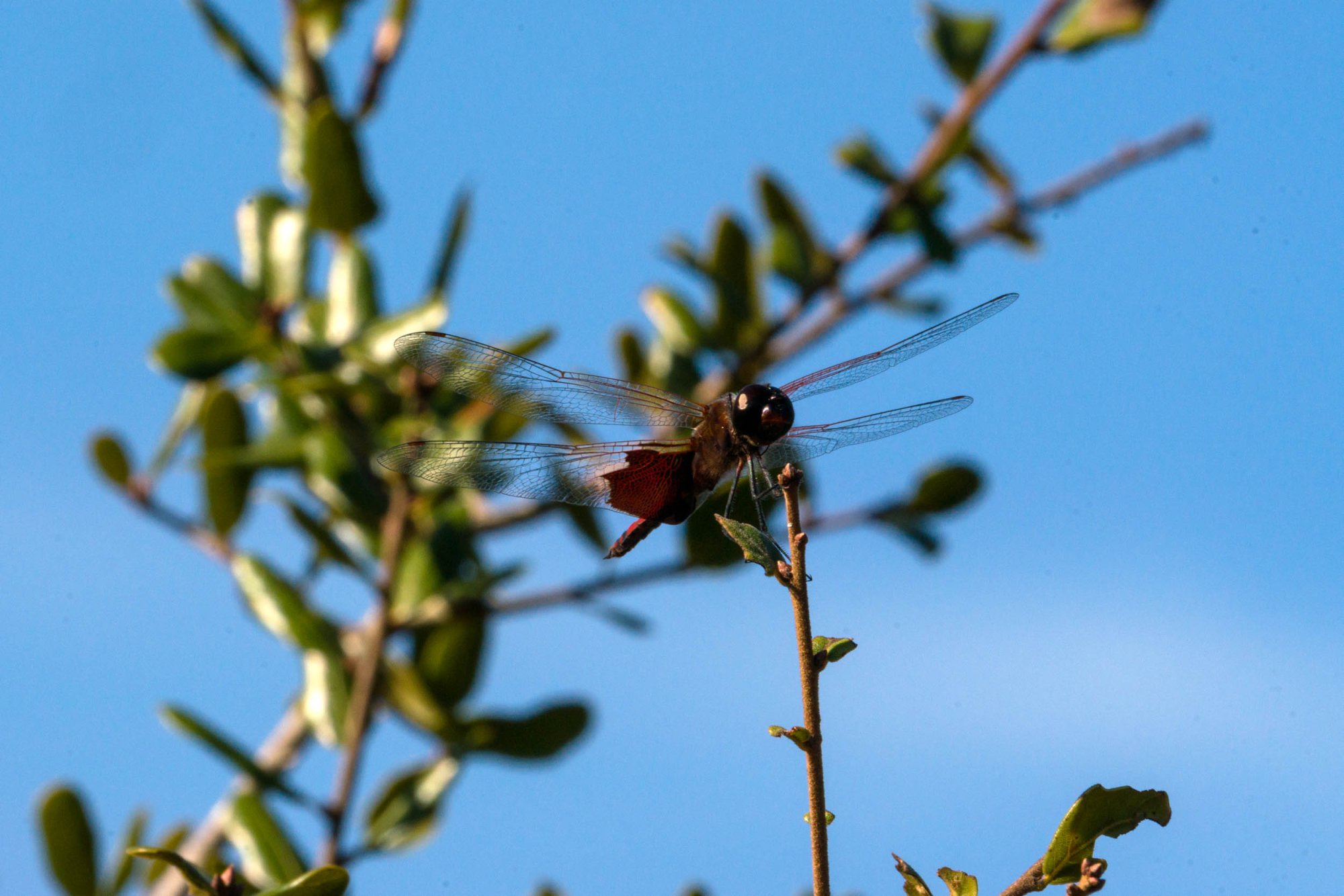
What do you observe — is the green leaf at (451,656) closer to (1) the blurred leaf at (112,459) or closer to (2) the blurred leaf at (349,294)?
(2) the blurred leaf at (349,294)

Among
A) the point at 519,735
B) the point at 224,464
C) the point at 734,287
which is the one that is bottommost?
the point at 519,735

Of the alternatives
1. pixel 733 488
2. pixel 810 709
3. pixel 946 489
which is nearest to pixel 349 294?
pixel 733 488

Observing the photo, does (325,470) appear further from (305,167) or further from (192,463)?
(305,167)

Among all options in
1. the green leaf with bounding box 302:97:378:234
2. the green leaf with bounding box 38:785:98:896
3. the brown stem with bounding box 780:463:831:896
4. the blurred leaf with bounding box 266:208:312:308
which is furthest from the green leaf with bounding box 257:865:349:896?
the green leaf with bounding box 302:97:378:234

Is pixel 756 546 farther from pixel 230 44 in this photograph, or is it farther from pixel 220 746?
pixel 230 44

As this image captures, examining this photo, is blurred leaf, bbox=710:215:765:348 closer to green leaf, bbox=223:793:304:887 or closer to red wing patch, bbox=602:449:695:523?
red wing patch, bbox=602:449:695:523

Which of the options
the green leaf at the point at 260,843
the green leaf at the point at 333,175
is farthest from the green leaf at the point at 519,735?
the green leaf at the point at 333,175
